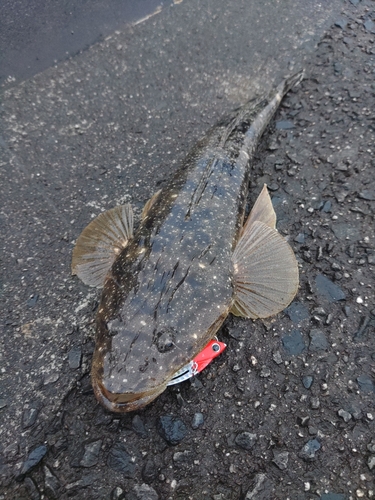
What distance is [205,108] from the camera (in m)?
4.81

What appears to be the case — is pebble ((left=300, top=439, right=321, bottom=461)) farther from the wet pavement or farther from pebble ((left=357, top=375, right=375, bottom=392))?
pebble ((left=357, top=375, right=375, bottom=392))

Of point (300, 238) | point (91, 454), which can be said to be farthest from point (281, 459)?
point (300, 238)

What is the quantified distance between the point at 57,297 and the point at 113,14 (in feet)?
12.5

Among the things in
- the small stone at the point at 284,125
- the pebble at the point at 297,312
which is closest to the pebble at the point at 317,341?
the pebble at the point at 297,312

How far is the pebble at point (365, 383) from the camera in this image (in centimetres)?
297

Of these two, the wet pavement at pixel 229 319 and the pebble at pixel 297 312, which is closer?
the wet pavement at pixel 229 319

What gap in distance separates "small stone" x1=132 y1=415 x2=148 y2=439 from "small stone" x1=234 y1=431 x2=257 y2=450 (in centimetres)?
59

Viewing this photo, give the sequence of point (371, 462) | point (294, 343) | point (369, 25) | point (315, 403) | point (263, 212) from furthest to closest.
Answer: point (369, 25)
point (263, 212)
point (294, 343)
point (315, 403)
point (371, 462)

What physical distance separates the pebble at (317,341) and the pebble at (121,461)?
146 cm

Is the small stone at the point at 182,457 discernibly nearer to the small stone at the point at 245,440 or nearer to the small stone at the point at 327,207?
the small stone at the point at 245,440

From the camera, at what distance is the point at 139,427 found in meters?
2.82

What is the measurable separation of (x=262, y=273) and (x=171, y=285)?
82cm

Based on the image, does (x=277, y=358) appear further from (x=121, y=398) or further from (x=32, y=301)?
(x=32, y=301)

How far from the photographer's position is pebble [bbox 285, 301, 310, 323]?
3312mm
